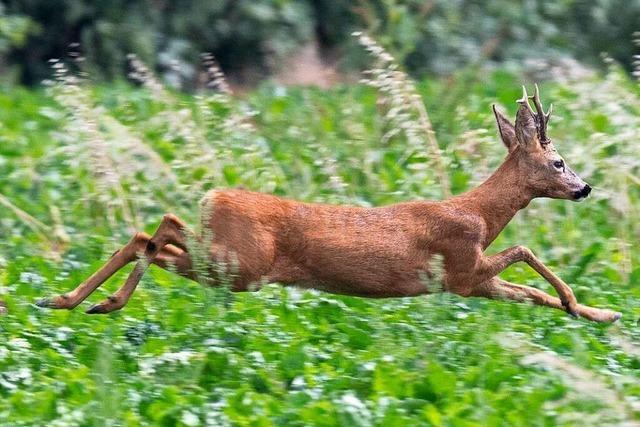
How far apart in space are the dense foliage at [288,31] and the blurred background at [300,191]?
0.03m

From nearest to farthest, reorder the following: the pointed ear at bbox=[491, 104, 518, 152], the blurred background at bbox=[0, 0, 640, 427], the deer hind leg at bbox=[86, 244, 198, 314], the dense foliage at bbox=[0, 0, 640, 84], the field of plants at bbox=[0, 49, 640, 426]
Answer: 1. the field of plants at bbox=[0, 49, 640, 426]
2. the blurred background at bbox=[0, 0, 640, 427]
3. the deer hind leg at bbox=[86, 244, 198, 314]
4. the pointed ear at bbox=[491, 104, 518, 152]
5. the dense foliage at bbox=[0, 0, 640, 84]

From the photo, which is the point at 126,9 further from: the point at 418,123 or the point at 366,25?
the point at 418,123

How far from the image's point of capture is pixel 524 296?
7285 millimetres

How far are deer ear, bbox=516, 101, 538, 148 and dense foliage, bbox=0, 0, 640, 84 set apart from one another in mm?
5612

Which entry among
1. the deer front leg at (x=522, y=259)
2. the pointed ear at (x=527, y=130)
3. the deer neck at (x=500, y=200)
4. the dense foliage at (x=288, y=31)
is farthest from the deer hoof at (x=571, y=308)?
the dense foliage at (x=288, y=31)

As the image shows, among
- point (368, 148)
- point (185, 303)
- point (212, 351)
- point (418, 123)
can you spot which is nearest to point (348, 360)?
point (212, 351)

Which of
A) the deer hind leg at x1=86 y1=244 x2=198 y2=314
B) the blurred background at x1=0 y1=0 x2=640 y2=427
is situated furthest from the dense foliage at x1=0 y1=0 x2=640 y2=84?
the deer hind leg at x1=86 y1=244 x2=198 y2=314

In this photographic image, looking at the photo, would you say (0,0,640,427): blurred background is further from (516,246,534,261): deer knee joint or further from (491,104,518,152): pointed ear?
(491,104,518,152): pointed ear

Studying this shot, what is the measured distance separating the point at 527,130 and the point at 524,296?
0.86 metres

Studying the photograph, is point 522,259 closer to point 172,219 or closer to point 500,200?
point 500,200

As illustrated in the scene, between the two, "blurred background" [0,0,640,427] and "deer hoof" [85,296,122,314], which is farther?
"deer hoof" [85,296,122,314]

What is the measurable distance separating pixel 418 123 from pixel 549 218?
42.2 inches

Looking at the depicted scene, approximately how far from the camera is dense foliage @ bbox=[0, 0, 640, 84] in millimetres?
13469

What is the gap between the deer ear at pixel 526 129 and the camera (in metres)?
7.16
